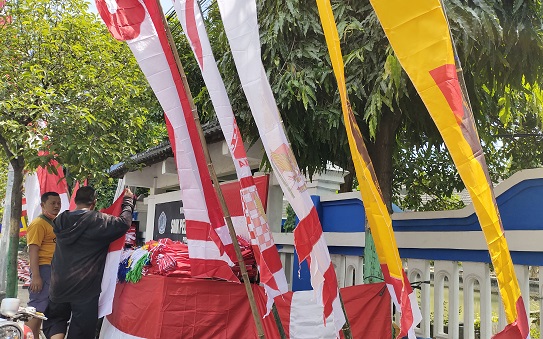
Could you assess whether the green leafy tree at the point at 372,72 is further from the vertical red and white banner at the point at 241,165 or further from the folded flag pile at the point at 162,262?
the folded flag pile at the point at 162,262

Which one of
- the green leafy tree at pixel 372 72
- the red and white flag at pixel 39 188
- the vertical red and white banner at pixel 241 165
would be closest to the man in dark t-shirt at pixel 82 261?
the green leafy tree at pixel 372 72

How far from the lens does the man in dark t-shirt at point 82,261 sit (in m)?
5.02

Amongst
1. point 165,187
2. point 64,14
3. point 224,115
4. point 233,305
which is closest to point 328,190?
point 233,305

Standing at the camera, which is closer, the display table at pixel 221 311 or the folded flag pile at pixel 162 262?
the display table at pixel 221 311

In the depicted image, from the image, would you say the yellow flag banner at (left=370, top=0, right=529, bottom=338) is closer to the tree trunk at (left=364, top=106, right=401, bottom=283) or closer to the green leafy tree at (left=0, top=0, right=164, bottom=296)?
the tree trunk at (left=364, top=106, right=401, bottom=283)

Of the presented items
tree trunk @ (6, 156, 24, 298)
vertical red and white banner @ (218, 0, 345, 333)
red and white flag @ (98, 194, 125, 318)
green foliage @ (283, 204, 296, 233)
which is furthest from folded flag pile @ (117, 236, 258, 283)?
tree trunk @ (6, 156, 24, 298)

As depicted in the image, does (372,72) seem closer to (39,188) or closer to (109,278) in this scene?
(109,278)

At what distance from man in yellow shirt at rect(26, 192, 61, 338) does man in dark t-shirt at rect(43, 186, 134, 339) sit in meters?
0.73

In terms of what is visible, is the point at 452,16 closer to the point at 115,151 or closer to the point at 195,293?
the point at 195,293

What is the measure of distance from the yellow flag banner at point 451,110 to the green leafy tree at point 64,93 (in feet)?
17.8

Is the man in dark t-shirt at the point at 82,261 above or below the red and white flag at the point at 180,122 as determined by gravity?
below

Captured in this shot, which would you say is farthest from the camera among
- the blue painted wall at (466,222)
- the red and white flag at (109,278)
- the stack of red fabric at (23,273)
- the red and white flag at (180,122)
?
the stack of red fabric at (23,273)

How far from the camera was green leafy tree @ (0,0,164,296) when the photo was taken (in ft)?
23.7

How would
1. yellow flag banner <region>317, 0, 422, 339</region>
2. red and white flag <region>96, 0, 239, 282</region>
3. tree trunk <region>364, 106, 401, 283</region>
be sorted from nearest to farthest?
yellow flag banner <region>317, 0, 422, 339</region>
red and white flag <region>96, 0, 239, 282</region>
tree trunk <region>364, 106, 401, 283</region>
